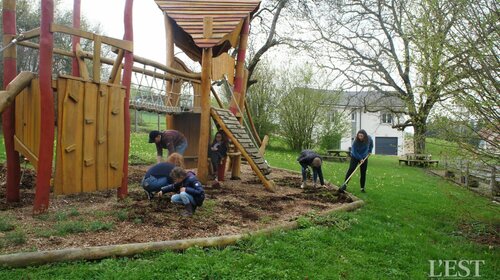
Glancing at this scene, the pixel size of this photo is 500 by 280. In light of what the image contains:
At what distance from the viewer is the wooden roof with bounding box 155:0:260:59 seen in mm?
9391

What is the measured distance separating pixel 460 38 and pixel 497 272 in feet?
10.4

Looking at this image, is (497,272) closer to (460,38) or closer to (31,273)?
(460,38)

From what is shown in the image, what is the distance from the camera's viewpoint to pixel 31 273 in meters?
3.82

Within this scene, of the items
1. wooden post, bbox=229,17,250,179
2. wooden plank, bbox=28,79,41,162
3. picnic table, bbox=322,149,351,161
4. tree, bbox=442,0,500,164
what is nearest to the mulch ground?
wooden plank, bbox=28,79,41,162

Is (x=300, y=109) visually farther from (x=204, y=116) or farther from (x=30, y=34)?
(x=30, y=34)

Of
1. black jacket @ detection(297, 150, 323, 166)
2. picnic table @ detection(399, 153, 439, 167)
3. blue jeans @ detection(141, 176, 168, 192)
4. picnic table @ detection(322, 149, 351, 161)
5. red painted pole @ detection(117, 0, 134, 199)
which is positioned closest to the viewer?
blue jeans @ detection(141, 176, 168, 192)

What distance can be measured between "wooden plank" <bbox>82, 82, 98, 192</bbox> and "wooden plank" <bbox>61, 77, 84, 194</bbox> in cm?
7

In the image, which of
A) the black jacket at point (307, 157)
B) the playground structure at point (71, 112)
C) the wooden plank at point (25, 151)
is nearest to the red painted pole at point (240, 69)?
the playground structure at point (71, 112)

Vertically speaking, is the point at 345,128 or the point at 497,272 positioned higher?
the point at 345,128

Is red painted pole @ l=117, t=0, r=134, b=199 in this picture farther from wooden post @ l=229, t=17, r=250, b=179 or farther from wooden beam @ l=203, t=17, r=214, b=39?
wooden post @ l=229, t=17, r=250, b=179

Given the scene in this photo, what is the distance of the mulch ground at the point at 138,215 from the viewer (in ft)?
15.8

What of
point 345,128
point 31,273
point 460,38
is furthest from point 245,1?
point 345,128

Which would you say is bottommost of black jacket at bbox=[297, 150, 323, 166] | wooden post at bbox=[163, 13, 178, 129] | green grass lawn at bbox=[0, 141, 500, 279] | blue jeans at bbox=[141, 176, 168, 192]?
green grass lawn at bbox=[0, 141, 500, 279]

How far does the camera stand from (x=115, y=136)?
21.5 ft
